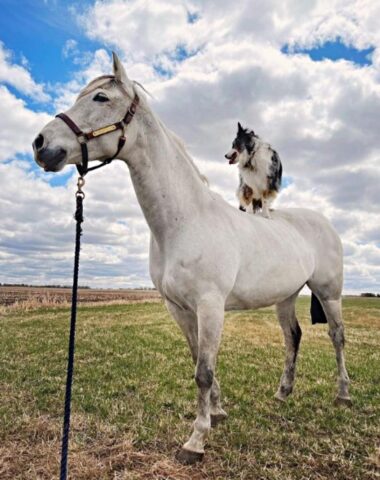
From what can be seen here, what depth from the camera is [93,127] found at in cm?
339

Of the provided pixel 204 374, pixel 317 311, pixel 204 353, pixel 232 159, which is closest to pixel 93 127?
pixel 204 353

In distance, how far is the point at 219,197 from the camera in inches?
183

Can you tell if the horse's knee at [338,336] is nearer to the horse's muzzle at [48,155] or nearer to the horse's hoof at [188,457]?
the horse's hoof at [188,457]

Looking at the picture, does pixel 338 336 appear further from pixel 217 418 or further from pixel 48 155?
pixel 48 155

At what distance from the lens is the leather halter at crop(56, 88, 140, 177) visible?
3.29 m

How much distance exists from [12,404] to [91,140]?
4173mm

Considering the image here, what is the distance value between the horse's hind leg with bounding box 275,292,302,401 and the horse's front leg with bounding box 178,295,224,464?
8.02 ft

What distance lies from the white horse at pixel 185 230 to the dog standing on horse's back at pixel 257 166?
102 centimetres

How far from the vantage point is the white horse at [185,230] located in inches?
135

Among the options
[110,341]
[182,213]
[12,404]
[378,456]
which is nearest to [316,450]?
[378,456]

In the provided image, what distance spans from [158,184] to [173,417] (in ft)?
9.48

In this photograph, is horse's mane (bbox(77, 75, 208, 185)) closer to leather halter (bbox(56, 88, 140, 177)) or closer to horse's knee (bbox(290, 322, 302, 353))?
leather halter (bbox(56, 88, 140, 177))

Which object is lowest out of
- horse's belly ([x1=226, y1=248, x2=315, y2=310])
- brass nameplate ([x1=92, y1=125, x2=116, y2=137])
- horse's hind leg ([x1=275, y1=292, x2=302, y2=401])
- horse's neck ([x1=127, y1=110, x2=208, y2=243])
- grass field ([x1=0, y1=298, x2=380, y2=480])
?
grass field ([x1=0, y1=298, x2=380, y2=480])

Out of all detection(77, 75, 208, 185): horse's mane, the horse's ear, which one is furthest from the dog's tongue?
the horse's ear
